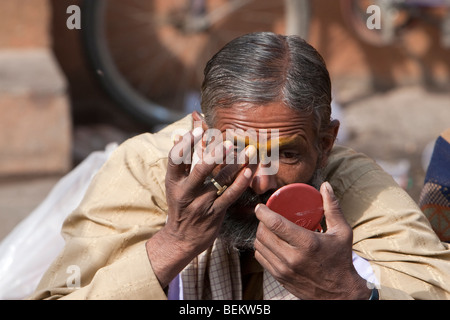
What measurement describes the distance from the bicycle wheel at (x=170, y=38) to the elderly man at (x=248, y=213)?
322 cm

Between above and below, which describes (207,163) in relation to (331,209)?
above

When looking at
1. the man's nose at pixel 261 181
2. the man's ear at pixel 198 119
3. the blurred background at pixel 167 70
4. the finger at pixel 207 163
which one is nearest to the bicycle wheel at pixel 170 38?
the blurred background at pixel 167 70

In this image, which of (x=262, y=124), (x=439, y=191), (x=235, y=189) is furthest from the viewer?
(x=439, y=191)

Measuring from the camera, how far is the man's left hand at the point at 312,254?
198 centimetres

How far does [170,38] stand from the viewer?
20.0 feet

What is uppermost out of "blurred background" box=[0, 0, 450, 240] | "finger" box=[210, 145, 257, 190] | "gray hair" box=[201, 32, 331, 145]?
"gray hair" box=[201, 32, 331, 145]

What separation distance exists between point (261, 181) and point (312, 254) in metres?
0.33

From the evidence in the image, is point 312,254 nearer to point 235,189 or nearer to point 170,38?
point 235,189

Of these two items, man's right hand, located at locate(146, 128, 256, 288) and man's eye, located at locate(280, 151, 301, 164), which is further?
man's eye, located at locate(280, 151, 301, 164)

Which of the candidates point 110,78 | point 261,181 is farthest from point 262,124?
point 110,78

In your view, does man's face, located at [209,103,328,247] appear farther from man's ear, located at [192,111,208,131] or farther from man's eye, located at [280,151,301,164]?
man's ear, located at [192,111,208,131]

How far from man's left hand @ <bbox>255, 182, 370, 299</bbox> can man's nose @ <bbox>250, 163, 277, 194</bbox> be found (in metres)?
0.22

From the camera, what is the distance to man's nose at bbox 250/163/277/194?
2238 millimetres

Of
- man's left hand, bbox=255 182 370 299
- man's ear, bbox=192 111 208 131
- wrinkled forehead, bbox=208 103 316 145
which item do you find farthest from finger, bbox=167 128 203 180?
man's ear, bbox=192 111 208 131
